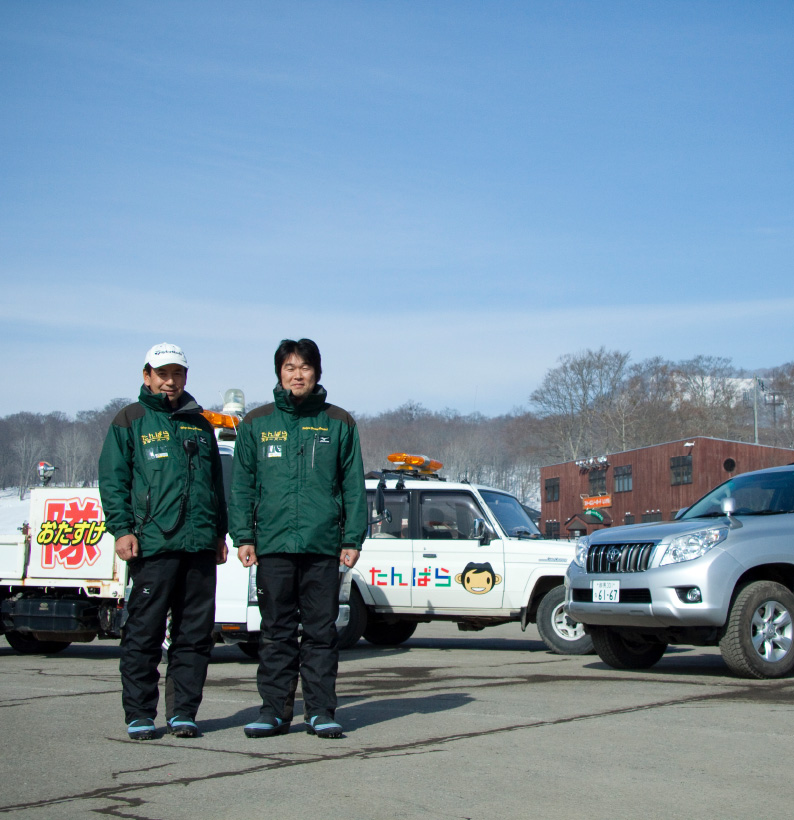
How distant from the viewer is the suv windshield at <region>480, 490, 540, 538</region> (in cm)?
1202

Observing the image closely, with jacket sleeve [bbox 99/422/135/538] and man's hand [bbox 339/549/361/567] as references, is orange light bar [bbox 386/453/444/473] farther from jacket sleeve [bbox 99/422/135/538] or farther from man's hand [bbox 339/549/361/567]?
jacket sleeve [bbox 99/422/135/538]

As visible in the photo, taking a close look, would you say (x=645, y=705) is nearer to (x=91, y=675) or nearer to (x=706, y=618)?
(x=706, y=618)

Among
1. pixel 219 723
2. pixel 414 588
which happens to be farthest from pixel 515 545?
pixel 219 723

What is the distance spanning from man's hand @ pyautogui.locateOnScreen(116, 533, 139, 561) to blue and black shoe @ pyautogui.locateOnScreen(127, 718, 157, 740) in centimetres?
85

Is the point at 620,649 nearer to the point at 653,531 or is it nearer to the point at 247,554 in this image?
the point at 653,531

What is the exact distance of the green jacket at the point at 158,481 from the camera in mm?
5371

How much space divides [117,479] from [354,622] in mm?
6789

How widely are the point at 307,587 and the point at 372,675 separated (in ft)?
11.8

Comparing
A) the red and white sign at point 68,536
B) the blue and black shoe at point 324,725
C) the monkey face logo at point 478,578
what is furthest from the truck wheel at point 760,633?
the red and white sign at point 68,536

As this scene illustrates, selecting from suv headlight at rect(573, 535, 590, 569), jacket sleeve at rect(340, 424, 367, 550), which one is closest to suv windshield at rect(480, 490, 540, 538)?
suv headlight at rect(573, 535, 590, 569)

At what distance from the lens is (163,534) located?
211 inches

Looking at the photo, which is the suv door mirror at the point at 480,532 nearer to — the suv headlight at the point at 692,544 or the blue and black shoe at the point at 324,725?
the suv headlight at the point at 692,544

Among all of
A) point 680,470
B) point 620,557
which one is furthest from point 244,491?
point 680,470

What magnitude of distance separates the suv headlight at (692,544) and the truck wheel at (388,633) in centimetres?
498
